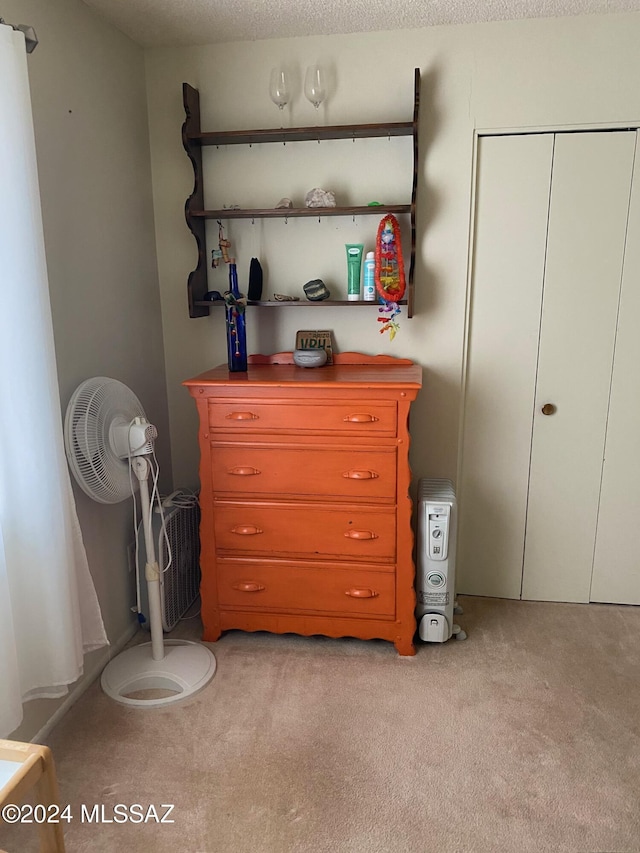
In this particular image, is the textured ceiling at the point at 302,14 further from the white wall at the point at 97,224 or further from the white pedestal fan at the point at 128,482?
the white pedestal fan at the point at 128,482

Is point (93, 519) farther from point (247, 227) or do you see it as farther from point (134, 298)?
point (247, 227)

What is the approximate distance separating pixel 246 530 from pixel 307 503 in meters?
0.27

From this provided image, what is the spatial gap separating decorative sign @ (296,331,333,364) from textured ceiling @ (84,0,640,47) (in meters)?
1.19

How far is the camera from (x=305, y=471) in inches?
93.0

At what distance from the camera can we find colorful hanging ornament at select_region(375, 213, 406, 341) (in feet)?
8.23

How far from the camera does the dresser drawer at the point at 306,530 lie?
237cm

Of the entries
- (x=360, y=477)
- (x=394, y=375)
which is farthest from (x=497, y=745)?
(x=394, y=375)

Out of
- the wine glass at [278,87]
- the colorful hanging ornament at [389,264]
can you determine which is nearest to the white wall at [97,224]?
the wine glass at [278,87]

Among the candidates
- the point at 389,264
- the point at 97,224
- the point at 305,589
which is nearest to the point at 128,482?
the point at 305,589

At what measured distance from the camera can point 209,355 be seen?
2855 mm

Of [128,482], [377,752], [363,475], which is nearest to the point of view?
[377,752]

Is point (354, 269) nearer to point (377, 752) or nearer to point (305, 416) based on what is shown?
point (305, 416)

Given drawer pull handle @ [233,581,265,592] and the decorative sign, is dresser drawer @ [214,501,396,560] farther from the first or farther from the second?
the decorative sign

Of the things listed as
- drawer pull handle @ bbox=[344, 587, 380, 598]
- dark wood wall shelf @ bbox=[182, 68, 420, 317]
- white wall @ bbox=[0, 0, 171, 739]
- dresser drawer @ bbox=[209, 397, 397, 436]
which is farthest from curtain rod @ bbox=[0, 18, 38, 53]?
drawer pull handle @ bbox=[344, 587, 380, 598]
